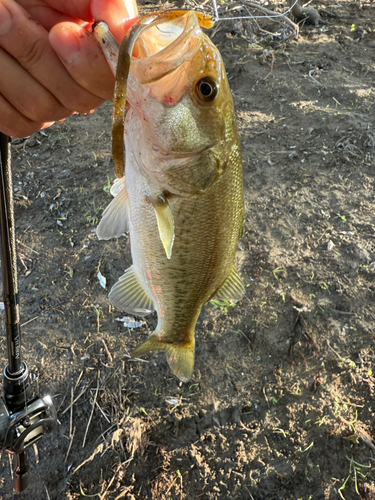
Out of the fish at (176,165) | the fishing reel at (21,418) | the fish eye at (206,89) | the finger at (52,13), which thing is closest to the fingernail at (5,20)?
the finger at (52,13)

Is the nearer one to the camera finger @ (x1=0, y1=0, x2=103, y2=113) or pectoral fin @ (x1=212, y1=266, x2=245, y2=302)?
finger @ (x1=0, y1=0, x2=103, y2=113)

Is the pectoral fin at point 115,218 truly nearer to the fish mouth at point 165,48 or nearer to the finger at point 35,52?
the finger at point 35,52

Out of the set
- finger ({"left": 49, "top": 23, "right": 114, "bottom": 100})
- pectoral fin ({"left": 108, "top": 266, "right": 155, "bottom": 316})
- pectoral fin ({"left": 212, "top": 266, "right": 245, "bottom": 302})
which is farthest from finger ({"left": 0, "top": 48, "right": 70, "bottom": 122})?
pectoral fin ({"left": 212, "top": 266, "right": 245, "bottom": 302})

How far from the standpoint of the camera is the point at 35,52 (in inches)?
45.1

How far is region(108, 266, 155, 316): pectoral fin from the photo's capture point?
169 cm

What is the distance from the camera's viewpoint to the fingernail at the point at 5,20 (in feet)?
3.58

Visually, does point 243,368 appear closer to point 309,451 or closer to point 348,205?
point 309,451

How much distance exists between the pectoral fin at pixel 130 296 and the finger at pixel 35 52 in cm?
78

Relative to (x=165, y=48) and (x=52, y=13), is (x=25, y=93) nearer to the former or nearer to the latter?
(x=52, y=13)

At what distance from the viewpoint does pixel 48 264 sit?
3248 millimetres

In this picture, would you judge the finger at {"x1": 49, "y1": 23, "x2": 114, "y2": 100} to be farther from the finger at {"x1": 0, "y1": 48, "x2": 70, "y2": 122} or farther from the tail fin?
the tail fin

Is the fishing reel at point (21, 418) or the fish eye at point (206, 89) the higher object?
the fish eye at point (206, 89)

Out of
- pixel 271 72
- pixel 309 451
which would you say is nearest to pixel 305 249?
pixel 309 451

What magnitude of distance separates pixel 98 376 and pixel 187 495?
0.94m
